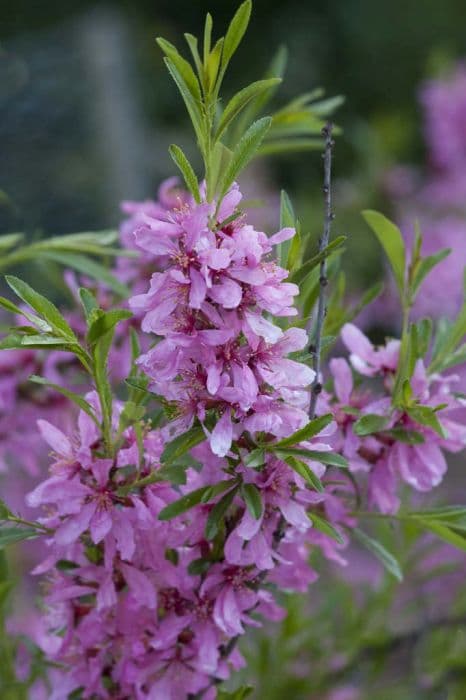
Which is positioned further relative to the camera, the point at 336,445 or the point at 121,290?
the point at 121,290

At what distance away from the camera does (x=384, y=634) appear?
37.4 inches

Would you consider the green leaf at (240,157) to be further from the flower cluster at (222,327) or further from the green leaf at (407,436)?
the green leaf at (407,436)

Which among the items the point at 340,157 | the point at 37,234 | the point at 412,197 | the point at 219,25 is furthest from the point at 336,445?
the point at 219,25

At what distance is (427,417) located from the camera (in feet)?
1.92

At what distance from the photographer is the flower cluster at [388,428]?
61 centimetres

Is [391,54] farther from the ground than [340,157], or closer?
farther from the ground

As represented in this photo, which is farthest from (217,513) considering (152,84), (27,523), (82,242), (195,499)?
(152,84)

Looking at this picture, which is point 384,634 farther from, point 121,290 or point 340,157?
point 340,157

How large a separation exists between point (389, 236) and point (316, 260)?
125 mm

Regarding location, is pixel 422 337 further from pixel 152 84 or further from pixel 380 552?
pixel 152 84

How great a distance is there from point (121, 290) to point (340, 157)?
2.22 m

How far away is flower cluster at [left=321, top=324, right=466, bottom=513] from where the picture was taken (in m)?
0.61

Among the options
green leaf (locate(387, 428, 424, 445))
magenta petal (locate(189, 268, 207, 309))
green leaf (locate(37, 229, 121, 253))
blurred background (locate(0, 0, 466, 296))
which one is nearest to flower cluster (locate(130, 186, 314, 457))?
magenta petal (locate(189, 268, 207, 309))

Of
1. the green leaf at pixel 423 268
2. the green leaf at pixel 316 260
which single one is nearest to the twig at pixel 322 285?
the green leaf at pixel 316 260
